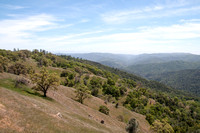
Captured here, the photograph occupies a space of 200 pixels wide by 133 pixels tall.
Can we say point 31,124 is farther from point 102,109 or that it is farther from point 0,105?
point 102,109

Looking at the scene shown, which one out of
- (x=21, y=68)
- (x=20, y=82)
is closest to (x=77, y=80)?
(x=21, y=68)

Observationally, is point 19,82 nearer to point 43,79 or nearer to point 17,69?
point 43,79

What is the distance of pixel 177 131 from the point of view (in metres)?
102

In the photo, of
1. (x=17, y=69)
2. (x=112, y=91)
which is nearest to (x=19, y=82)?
(x=17, y=69)

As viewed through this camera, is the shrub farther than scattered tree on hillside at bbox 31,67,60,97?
Yes

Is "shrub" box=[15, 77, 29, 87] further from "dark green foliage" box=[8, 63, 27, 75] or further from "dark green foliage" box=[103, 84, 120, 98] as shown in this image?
"dark green foliage" box=[103, 84, 120, 98]

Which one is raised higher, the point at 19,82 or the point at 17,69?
the point at 17,69

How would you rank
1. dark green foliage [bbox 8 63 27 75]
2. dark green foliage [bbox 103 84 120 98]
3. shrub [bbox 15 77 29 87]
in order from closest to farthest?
shrub [bbox 15 77 29 87] < dark green foliage [bbox 8 63 27 75] < dark green foliage [bbox 103 84 120 98]

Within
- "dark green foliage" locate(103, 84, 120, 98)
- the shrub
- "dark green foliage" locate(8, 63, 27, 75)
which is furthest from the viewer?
"dark green foliage" locate(103, 84, 120, 98)

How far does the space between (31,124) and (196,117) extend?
21443cm

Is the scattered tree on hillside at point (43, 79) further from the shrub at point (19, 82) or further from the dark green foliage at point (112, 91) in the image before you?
the dark green foliage at point (112, 91)

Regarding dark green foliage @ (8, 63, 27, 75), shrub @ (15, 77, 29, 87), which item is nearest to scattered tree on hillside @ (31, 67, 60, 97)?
shrub @ (15, 77, 29, 87)

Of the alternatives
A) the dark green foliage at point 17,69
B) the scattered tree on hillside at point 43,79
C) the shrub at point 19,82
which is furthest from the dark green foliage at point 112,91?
the shrub at point 19,82

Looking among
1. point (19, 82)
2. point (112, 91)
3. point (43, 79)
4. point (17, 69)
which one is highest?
point (43, 79)
